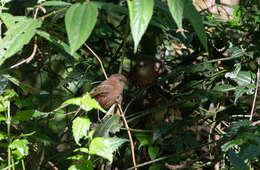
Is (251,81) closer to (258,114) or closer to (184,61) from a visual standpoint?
(258,114)

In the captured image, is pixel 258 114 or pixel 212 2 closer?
pixel 258 114

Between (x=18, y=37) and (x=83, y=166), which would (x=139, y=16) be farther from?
(x=83, y=166)

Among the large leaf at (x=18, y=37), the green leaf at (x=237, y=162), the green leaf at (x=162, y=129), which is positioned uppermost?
the large leaf at (x=18, y=37)

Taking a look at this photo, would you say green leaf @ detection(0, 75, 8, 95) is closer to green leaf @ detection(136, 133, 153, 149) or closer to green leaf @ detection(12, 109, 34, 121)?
green leaf @ detection(12, 109, 34, 121)

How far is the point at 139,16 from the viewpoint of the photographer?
2.57ft

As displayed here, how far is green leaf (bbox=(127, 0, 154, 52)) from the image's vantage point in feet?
2.51

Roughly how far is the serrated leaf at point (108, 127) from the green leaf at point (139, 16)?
0.52m

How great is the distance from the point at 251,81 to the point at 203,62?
213 mm

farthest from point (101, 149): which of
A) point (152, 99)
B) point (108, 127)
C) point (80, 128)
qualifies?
point (152, 99)

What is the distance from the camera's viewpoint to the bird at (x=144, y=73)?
65.7 inches

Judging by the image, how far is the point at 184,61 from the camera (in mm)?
1582

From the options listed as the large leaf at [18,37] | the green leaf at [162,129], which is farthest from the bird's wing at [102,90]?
the large leaf at [18,37]

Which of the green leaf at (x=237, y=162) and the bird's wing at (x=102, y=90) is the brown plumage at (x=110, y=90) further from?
the green leaf at (x=237, y=162)

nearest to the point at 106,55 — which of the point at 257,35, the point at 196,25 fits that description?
the point at 257,35
